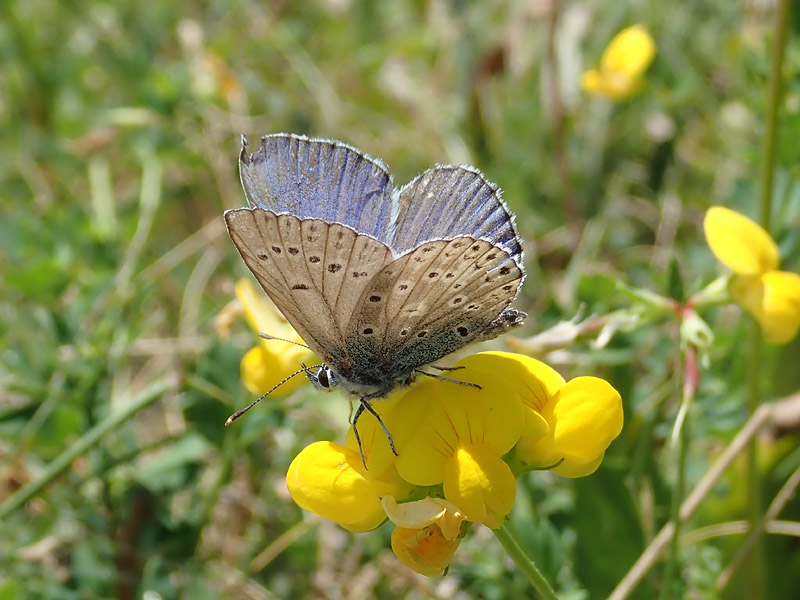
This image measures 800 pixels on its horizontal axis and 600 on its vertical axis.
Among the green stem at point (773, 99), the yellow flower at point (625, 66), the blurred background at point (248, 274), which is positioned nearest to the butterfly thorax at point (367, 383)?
the blurred background at point (248, 274)

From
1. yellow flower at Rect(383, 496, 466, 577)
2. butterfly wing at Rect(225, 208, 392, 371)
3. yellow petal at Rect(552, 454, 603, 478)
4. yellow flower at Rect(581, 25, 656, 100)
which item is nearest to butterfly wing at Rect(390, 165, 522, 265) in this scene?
butterfly wing at Rect(225, 208, 392, 371)

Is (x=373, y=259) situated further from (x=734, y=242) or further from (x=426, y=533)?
(x=734, y=242)

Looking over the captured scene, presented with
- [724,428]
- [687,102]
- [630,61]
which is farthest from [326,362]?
[687,102]

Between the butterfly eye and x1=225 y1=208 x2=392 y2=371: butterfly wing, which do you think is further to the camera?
the butterfly eye

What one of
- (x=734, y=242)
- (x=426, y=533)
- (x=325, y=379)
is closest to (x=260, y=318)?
(x=325, y=379)

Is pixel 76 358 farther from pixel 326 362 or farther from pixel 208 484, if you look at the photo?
pixel 326 362

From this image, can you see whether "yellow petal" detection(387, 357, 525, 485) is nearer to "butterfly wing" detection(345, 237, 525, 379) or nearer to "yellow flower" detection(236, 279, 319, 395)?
"butterfly wing" detection(345, 237, 525, 379)
